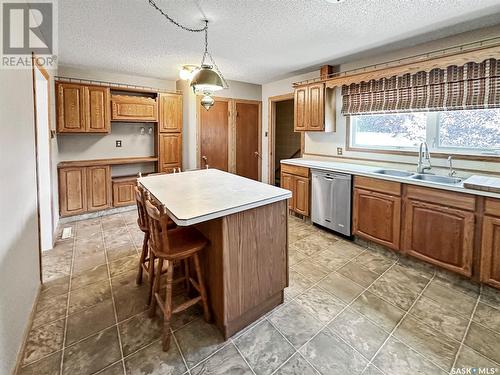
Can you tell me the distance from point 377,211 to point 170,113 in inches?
149

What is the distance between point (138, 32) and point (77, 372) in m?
3.01

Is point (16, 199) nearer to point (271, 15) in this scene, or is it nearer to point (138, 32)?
point (138, 32)

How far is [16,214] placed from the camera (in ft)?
5.57

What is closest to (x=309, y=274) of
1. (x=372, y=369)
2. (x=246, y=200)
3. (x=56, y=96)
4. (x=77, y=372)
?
(x=372, y=369)

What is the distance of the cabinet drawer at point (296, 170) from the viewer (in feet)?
12.9

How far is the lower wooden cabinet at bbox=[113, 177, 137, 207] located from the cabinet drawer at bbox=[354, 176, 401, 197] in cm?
365

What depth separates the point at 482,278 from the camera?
2.22m

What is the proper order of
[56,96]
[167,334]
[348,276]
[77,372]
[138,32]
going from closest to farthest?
1. [77,372]
2. [167,334]
3. [348,276]
4. [138,32]
5. [56,96]

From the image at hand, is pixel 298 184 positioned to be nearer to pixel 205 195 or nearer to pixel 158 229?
pixel 205 195

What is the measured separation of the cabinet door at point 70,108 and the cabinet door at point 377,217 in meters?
4.10

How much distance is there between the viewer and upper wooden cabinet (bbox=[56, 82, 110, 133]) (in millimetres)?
3848

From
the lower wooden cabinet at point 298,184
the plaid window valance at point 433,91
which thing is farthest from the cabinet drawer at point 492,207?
the lower wooden cabinet at point 298,184

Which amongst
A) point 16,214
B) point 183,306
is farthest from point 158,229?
point 16,214

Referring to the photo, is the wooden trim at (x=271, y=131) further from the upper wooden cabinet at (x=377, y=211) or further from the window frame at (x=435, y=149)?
the upper wooden cabinet at (x=377, y=211)
